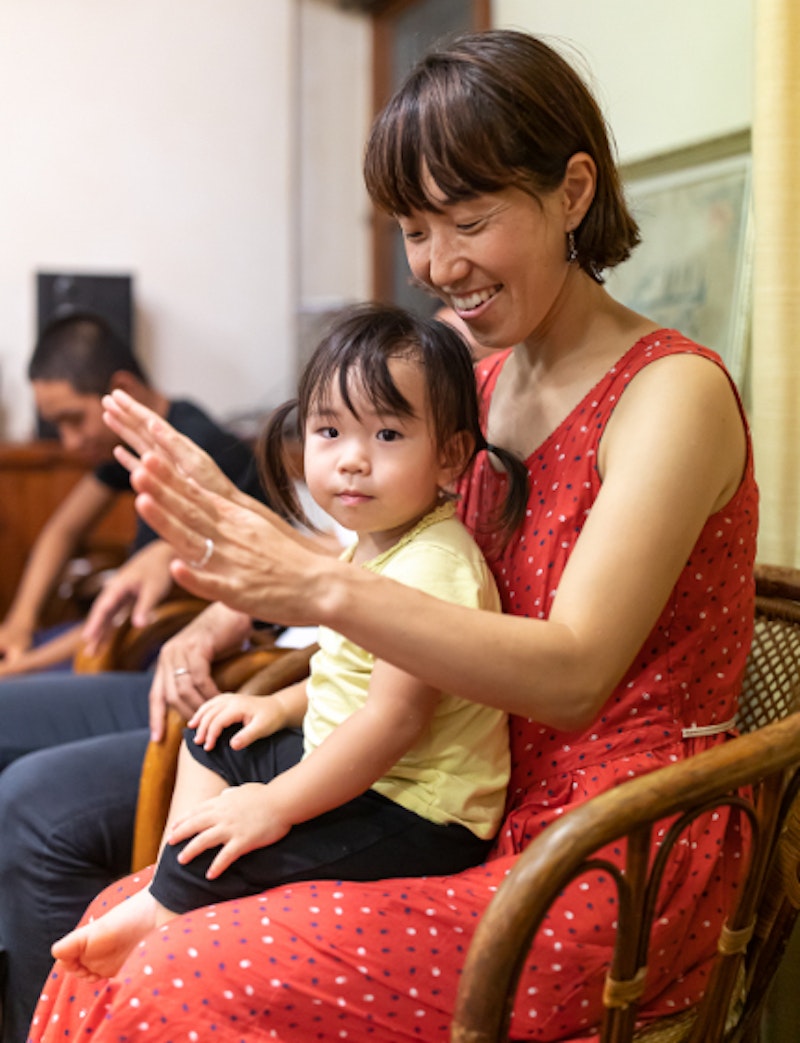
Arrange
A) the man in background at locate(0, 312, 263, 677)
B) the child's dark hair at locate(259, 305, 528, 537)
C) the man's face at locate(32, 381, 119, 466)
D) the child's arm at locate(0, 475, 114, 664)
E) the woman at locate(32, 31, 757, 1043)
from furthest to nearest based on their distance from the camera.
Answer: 1. the child's arm at locate(0, 475, 114, 664)
2. the man's face at locate(32, 381, 119, 466)
3. the man in background at locate(0, 312, 263, 677)
4. the child's dark hair at locate(259, 305, 528, 537)
5. the woman at locate(32, 31, 757, 1043)

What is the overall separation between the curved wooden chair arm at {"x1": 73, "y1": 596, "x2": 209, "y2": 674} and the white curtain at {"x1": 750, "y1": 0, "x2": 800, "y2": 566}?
949mm

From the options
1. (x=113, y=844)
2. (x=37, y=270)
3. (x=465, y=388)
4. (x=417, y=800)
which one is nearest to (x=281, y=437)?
(x=465, y=388)

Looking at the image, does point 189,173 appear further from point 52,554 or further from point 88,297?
point 52,554

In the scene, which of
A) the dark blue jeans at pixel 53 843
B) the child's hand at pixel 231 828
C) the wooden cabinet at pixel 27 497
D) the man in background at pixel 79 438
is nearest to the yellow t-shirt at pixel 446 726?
the child's hand at pixel 231 828

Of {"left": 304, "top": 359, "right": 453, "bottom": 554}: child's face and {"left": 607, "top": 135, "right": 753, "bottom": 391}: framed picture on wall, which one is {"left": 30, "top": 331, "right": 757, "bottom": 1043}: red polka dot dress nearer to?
{"left": 304, "top": 359, "right": 453, "bottom": 554}: child's face

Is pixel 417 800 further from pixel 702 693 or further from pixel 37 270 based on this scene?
pixel 37 270

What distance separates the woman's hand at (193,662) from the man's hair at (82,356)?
3.48 ft

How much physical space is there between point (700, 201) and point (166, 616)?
1.13 m

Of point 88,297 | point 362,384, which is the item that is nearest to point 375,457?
point 362,384

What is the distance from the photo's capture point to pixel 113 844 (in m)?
1.49

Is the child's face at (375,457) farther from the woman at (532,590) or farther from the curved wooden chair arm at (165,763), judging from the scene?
the curved wooden chair arm at (165,763)

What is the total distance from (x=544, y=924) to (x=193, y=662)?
67 centimetres

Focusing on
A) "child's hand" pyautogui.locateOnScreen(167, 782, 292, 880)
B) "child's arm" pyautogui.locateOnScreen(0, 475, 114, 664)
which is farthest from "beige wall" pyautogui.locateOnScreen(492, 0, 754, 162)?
"child's arm" pyautogui.locateOnScreen(0, 475, 114, 664)

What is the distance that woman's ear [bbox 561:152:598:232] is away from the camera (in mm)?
1111
